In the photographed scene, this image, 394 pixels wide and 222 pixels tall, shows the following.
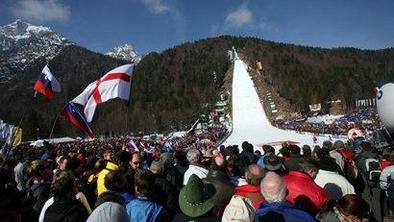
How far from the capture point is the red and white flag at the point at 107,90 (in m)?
15.5

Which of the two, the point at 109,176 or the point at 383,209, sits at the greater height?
the point at 109,176

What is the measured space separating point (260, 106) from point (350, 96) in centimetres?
6763

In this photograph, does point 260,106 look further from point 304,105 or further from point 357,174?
point 357,174

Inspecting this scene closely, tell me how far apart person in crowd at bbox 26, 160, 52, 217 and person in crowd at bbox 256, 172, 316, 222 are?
12.4 ft

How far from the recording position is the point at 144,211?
540 centimetres

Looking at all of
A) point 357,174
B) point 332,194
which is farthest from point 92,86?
point 332,194

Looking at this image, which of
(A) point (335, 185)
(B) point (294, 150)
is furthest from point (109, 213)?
(B) point (294, 150)

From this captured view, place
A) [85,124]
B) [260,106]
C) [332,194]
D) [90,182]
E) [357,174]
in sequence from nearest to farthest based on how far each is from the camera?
[332,194], [90,182], [357,174], [85,124], [260,106]

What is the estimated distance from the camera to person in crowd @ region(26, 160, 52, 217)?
294 inches

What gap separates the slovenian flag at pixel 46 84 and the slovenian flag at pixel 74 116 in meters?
2.65

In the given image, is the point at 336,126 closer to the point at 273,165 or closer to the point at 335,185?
the point at 273,165

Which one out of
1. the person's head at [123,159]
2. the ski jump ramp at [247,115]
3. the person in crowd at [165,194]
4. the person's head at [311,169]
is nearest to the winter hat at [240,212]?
the person in crowd at [165,194]

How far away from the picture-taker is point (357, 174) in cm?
927

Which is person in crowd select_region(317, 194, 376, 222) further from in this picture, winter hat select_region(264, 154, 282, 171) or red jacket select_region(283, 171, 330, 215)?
winter hat select_region(264, 154, 282, 171)
